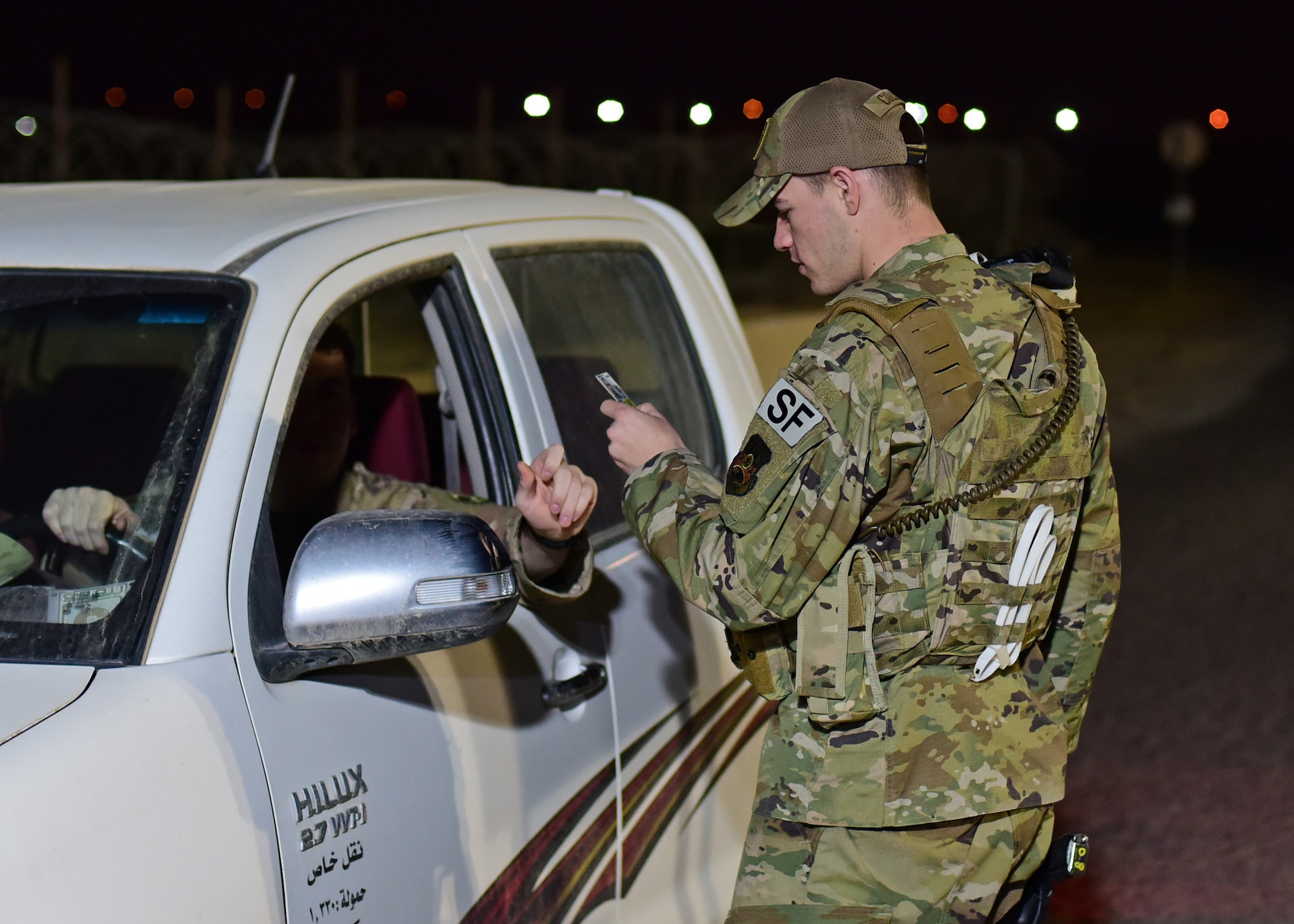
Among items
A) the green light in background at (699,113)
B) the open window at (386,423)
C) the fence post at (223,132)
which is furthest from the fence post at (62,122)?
the open window at (386,423)

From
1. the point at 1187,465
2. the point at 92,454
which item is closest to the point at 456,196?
the point at 92,454

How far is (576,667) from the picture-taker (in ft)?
8.18

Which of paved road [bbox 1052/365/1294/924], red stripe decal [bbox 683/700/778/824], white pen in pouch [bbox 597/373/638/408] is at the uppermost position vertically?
white pen in pouch [bbox 597/373/638/408]

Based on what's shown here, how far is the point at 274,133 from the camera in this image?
12.2ft

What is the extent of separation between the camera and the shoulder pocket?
2047 mm

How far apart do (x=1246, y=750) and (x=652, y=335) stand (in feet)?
11.1

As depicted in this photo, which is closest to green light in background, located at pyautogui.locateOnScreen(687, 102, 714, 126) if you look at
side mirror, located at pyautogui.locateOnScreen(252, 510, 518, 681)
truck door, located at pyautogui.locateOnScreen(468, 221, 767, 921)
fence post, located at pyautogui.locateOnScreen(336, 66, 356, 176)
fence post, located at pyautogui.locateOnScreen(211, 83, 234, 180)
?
fence post, located at pyautogui.locateOnScreen(336, 66, 356, 176)

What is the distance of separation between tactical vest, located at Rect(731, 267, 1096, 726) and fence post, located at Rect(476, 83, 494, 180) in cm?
1575

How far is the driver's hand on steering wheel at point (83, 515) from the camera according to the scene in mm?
2168

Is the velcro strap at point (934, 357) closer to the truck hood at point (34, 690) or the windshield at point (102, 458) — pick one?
the windshield at point (102, 458)

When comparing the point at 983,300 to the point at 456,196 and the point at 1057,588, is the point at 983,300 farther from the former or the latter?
the point at 456,196

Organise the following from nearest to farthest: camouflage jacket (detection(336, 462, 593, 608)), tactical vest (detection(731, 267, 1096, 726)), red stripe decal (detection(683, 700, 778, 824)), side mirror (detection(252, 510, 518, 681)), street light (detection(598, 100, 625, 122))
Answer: side mirror (detection(252, 510, 518, 681)) < tactical vest (detection(731, 267, 1096, 726)) < camouflage jacket (detection(336, 462, 593, 608)) < red stripe decal (detection(683, 700, 778, 824)) < street light (detection(598, 100, 625, 122))

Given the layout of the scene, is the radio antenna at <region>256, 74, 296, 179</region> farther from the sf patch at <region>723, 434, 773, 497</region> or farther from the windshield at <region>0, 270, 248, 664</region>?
the sf patch at <region>723, 434, 773, 497</region>

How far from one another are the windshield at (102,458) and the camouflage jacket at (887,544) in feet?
2.15
